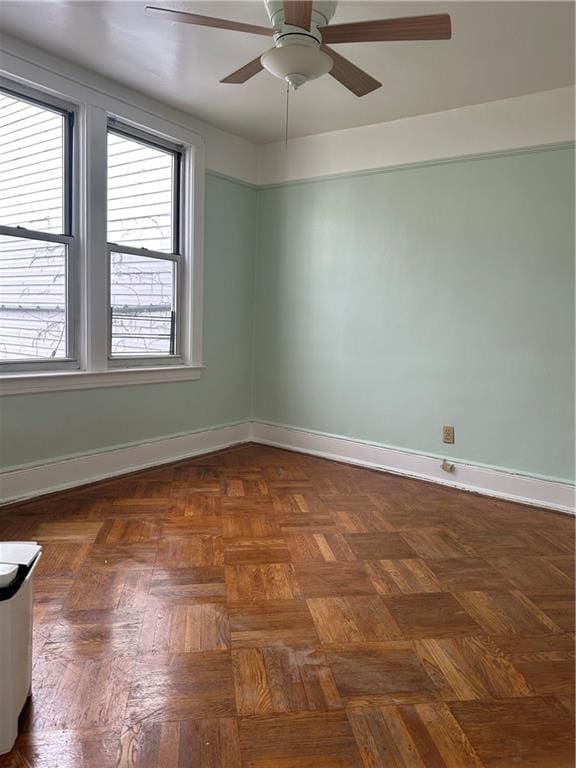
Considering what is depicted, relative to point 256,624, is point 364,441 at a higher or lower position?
higher

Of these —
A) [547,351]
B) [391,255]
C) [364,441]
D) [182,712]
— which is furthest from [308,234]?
[182,712]

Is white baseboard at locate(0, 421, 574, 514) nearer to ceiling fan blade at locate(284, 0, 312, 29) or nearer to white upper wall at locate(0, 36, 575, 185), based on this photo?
white upper wall at locate(0, 36, 575, 185)

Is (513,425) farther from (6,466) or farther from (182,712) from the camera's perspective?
(6,466)

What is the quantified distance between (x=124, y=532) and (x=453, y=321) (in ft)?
7.71

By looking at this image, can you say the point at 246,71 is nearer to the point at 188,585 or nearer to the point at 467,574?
the point at 188,585

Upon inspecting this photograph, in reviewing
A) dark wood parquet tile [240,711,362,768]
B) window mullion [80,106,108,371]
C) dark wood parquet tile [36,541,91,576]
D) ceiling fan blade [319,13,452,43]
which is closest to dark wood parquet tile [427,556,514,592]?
dark wood parquet tile [240,711,362,768]

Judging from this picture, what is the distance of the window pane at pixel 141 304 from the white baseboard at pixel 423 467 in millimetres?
1191

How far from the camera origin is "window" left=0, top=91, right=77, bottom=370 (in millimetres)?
2756

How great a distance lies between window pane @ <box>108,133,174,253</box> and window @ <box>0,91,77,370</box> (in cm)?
30

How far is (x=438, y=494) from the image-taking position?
3.26 meters

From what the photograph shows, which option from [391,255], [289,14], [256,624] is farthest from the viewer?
[391,255]

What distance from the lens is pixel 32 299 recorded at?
291 centimetres

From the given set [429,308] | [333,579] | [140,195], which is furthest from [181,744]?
[140,195]

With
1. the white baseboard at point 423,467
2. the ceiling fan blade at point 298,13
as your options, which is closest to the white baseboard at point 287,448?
the white baseboard at point 423,467
